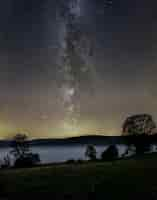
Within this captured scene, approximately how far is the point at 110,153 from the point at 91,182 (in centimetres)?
3583

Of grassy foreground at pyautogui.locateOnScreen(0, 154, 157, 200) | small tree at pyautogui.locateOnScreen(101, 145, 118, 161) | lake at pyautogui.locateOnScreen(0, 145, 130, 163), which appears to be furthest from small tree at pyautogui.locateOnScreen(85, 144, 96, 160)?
grassy foreground at pyautogui.locateOnScreen(0, 154, 157, 200)

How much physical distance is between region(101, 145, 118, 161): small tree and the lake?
3.29 ft

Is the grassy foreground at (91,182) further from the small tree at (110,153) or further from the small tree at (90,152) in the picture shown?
the small tree at (90,152)

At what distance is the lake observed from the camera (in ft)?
269

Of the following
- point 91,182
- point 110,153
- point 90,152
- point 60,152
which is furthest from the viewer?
point 60,152

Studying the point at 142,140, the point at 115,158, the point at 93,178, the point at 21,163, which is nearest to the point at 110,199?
the point at 93,178

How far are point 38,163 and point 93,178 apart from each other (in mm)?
28715

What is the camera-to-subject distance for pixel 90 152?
86938mm

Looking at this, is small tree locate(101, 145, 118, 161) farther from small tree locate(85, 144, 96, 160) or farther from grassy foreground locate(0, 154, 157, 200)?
grassy foreground locate(0, 154, 157, 200)

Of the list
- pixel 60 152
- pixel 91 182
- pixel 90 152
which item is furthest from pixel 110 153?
pixel 91 182

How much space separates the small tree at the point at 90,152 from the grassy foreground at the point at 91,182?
1866 centimetres

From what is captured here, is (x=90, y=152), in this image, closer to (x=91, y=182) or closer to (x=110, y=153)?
(x=110, y=153)

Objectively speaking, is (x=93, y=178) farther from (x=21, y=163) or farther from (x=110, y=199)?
(x=21, y=163)

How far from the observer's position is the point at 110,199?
119 feet
